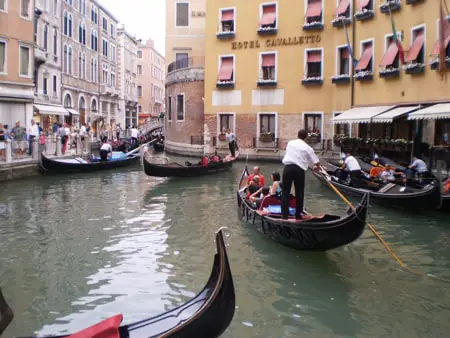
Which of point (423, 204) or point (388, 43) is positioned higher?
point (388, 43)

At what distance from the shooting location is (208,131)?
18.3 metres

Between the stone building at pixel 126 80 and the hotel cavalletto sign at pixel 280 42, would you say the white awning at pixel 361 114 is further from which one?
the stone building at pixel 126 80

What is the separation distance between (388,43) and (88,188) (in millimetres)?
8083

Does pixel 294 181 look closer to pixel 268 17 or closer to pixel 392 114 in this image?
pixel 392 114

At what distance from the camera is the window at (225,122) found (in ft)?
58.8

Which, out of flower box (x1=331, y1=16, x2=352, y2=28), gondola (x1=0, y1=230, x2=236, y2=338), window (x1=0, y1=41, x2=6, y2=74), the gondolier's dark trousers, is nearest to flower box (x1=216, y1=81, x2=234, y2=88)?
flower box (x1=331, y1=16, x2=352, y2=28)

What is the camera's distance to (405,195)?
24.6 feet

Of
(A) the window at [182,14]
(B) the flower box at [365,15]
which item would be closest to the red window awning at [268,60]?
(B) the flower box at [365,15]

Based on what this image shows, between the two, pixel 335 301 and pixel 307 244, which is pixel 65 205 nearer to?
pixel 307 244

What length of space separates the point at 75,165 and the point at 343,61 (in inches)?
328

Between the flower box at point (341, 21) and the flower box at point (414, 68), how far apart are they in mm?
3574

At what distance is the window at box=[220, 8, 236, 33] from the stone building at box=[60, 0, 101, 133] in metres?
8.60

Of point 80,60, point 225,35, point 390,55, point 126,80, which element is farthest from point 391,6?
point 126,80

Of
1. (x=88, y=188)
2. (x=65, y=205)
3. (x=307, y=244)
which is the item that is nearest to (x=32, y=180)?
(x=88, y=188)
